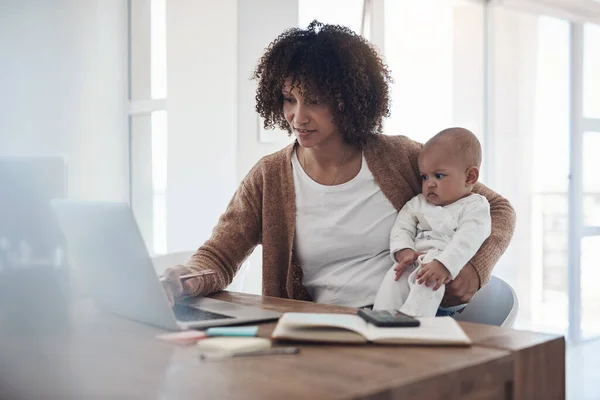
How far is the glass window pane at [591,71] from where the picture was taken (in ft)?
14.9

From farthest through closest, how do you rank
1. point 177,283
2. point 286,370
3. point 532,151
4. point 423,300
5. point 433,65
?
point 532,151
point 433,65
point 423,300
point 177,283
point 286,370

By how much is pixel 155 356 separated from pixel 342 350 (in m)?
0.25

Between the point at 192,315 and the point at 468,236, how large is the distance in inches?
26.6

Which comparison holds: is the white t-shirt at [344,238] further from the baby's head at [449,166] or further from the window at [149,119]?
the window at [149,119]

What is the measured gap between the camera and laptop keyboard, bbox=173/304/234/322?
→ 116 centimetres

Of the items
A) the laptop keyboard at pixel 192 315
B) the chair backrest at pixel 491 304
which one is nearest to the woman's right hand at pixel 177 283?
the laptop keyboard at pixel 192 315

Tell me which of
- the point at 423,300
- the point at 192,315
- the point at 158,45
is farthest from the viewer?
the point at 158,45

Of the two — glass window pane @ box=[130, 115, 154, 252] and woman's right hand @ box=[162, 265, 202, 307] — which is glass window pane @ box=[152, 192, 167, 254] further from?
Answer: woman's right hand @ box=[162, 265, 202, 307]

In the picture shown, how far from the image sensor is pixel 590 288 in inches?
183

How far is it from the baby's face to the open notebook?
678mm

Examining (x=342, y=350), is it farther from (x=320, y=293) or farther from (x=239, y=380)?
(x=320, y=293)

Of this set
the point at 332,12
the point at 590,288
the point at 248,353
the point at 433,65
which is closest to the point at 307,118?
the point at 248,353

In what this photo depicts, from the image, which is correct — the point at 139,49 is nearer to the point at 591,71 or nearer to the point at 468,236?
the point at 468,236

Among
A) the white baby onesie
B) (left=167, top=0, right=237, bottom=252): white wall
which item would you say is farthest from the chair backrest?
(left=167, top=0, right=237, bottom=252): white wall
